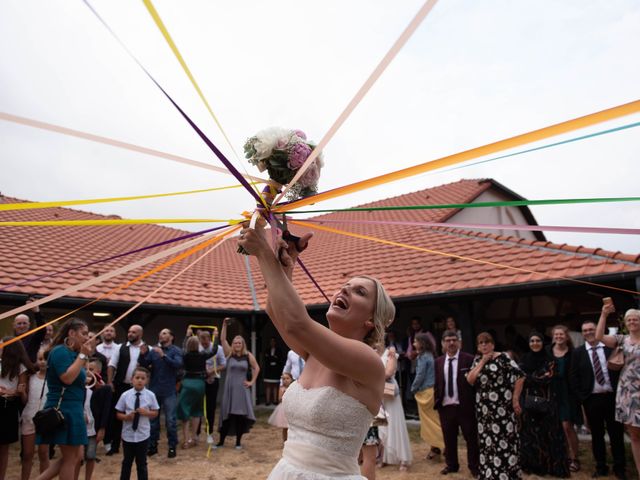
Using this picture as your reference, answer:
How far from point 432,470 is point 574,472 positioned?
1.78m

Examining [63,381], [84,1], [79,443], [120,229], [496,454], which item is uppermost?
[120,229]

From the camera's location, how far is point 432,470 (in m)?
6.64

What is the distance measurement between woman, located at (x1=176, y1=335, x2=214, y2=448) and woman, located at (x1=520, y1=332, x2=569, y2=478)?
4.88m

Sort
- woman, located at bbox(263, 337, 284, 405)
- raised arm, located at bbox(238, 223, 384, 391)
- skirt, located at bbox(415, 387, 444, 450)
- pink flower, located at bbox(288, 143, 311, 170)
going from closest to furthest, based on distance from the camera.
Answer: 1. raised arm, located at bbox(238, 223, 384, 391)
2. pink flower, located at bbox(288, 143, 311, 170)
3. skirt, located at bbox(415, 387, 444, 450)
4. woman, located at bbox(263, 337, 284, 405)

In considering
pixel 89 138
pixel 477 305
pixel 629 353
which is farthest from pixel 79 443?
pixel 477 305

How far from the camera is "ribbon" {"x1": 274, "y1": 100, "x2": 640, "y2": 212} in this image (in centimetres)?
136

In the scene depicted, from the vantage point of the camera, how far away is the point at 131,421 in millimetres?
5211

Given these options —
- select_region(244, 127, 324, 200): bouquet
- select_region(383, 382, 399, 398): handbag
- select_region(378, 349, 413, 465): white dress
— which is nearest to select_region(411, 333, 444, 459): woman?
select_region(378, 349, 413, 465): white dress

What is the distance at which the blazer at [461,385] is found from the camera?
6.39 meters

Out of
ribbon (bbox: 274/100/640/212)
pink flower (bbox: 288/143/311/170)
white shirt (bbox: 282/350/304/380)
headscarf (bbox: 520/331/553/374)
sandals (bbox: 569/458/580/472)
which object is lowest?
sandals (bbox: 569/458/580/472)

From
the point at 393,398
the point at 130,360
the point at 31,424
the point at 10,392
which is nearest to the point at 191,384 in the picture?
the point at 130,360

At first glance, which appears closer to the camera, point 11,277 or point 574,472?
point 574,472

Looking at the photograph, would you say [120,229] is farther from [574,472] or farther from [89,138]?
[89,138]

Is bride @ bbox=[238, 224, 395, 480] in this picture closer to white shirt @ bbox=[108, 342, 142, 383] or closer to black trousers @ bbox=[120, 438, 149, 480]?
black trousers @ bbox=[120, 438, 149, 480]
